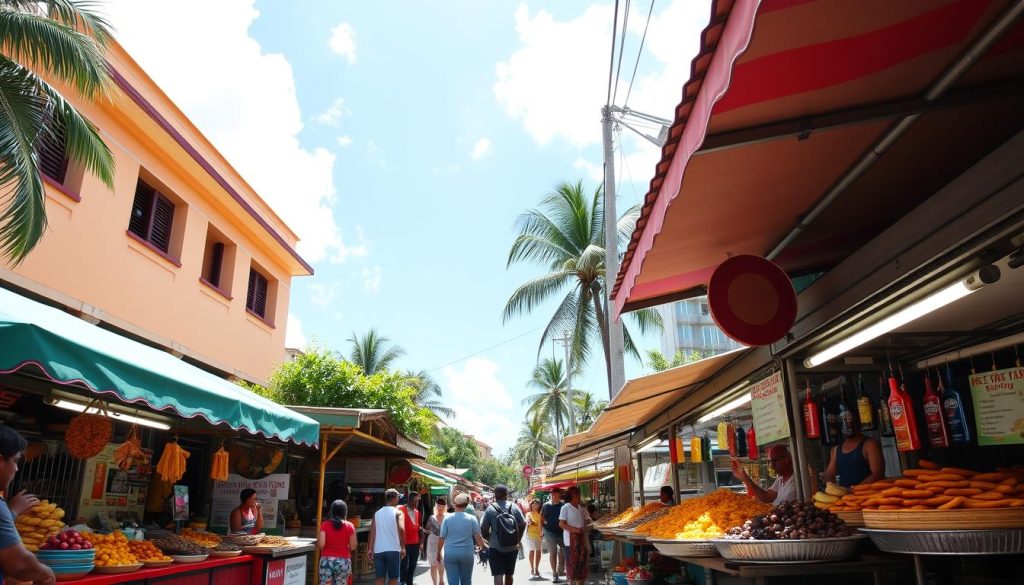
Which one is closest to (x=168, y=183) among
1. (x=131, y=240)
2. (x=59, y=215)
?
(x=131, y=240)

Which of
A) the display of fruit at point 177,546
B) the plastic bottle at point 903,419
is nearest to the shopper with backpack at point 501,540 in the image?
the display of fruit at point 177,546

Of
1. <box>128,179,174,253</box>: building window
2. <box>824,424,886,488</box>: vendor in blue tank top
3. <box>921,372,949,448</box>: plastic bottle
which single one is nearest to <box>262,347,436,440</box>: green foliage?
<box>128,179,174,253</box>: building window

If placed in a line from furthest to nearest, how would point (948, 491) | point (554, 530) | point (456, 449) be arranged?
point (456, 449) < point (554, 530) < point (948, 491)

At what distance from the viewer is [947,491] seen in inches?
126

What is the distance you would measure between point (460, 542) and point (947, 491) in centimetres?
680

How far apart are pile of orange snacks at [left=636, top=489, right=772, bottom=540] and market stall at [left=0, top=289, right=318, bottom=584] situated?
4611 millimetres

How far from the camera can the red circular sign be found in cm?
455

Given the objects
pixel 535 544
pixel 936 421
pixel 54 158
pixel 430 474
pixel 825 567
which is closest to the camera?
pixel 825 567

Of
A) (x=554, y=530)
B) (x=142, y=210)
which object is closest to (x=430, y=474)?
(x=554, y=530)

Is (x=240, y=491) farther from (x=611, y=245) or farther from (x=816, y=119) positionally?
(x=816, y=119)

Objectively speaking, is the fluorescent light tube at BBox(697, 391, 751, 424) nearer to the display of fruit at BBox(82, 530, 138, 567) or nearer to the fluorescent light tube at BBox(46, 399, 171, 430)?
the display of fruit at BBox(82, 530, 138, 567)

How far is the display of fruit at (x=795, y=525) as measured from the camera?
12.1 feet

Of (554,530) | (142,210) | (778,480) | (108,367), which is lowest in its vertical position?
(554,530)

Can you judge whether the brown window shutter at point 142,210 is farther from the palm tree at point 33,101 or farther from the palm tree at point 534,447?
the palm tree at point 534,447
